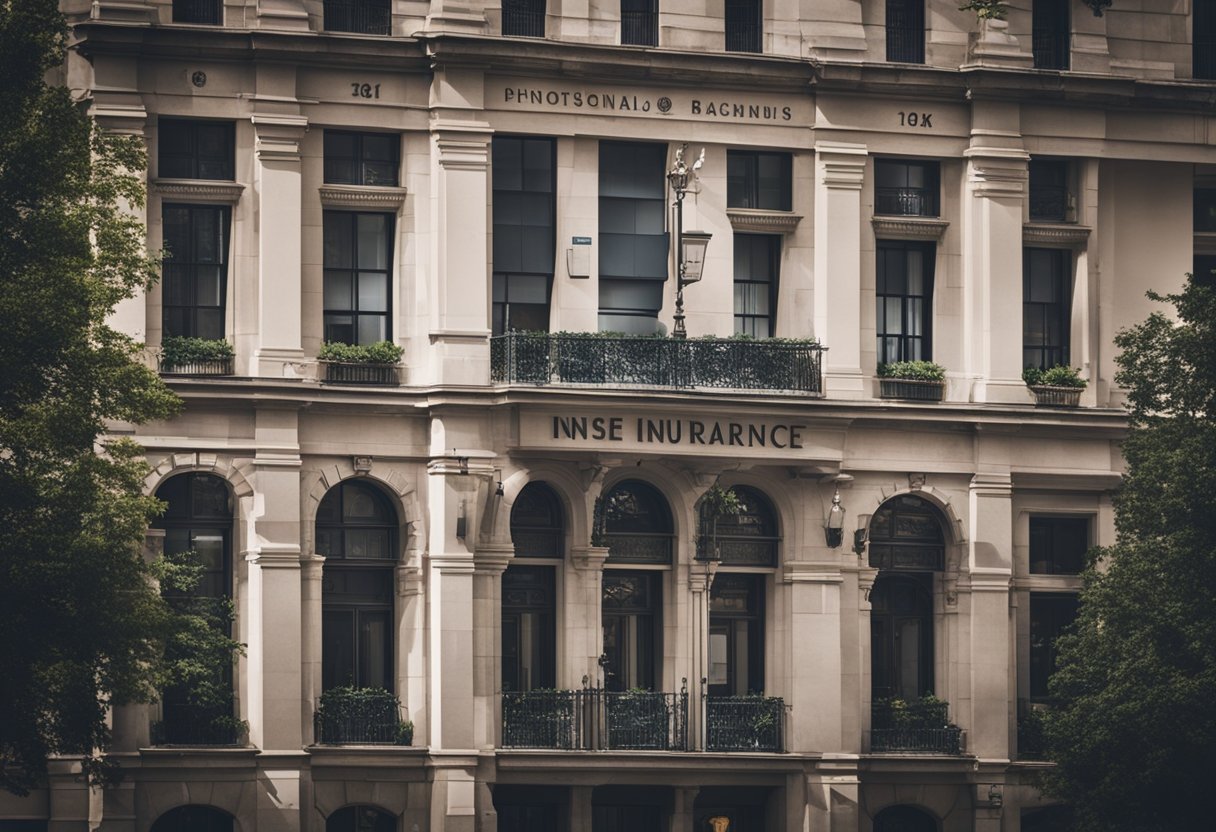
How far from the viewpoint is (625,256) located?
228ft

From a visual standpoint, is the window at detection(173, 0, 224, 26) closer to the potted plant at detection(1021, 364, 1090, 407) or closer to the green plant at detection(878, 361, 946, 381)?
the green plant at detection(878, 361, 946, 381)

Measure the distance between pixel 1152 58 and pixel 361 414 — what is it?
19.8m

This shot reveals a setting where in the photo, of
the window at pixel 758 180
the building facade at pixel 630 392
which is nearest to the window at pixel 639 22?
the building facade at pixel 630 392

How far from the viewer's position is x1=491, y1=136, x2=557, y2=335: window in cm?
6862

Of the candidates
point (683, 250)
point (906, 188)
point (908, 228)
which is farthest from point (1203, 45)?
point (683, 250)

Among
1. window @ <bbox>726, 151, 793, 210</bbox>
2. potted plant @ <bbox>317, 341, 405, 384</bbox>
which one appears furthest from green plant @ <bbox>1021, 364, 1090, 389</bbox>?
potted plant @ <bbox>317, 341, 405, 384</bbox>

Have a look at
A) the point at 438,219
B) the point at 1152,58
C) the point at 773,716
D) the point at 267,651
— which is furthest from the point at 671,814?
the point at 1152,58

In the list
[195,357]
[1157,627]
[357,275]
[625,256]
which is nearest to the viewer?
[1157,627]

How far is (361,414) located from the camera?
6731 centimetres

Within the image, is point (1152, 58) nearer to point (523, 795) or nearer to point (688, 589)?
point (688, 589)

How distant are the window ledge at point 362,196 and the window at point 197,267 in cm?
216

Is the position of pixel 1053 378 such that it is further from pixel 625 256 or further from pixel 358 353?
pixel 358 353

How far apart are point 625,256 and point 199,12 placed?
10313mm

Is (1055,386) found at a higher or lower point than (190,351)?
lower
